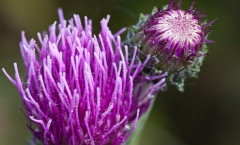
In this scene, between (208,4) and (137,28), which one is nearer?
(137,28)

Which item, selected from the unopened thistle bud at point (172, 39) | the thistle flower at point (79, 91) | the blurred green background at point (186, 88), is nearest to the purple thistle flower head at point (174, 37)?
the unopened thistle bud at point (172, 39)

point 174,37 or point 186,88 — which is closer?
point 174,37

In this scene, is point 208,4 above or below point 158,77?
above

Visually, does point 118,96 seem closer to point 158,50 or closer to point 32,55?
point 158,50

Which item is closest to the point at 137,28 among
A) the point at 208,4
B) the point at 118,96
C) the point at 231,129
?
the point at 118,96

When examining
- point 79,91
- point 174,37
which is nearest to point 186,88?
point 174,37

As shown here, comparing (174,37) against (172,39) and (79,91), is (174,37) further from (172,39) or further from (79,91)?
(79,91)

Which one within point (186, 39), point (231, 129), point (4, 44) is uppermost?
point (4, 44)

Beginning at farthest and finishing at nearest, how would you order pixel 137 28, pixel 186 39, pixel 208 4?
pixel 208 4 → pixel 137 28 → pixel 186 39
